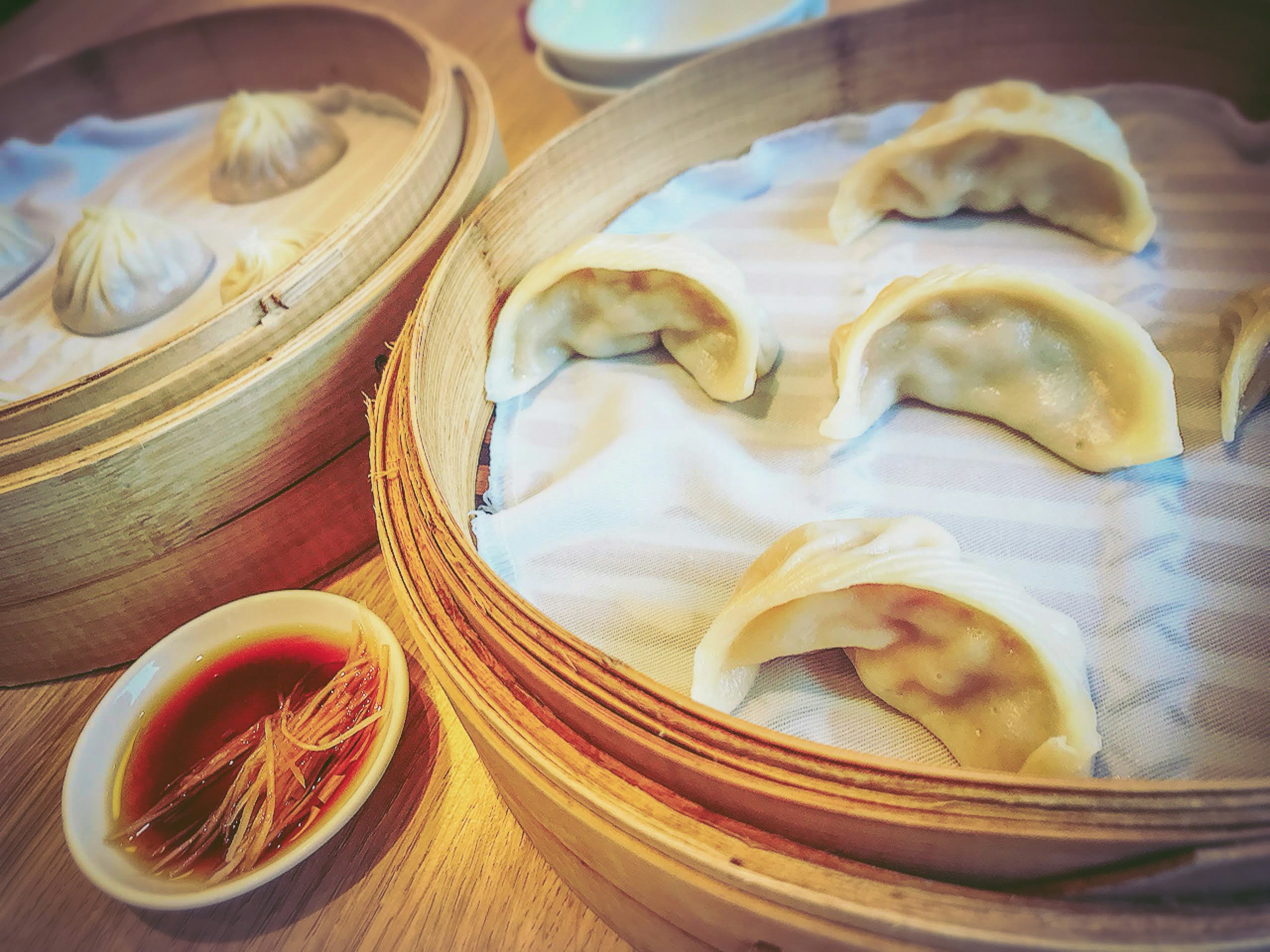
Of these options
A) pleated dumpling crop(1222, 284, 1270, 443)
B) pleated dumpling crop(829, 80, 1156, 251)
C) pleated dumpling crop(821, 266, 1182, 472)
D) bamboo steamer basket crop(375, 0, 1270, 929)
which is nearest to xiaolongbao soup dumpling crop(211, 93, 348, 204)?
bamboo steamer basket crop(375, 0, 1270, 929)

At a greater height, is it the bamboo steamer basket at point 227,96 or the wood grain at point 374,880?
the bamboo steamer basket at point 227,96

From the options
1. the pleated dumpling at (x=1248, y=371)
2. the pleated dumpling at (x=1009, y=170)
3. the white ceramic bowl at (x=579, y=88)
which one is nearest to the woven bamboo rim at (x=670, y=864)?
the pleated dumpling at (x=1248, y=371)

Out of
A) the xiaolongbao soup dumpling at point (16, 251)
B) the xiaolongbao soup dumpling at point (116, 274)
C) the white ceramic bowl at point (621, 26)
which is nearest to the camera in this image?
the xiaolongbao soup dumpling at point (116, 274)

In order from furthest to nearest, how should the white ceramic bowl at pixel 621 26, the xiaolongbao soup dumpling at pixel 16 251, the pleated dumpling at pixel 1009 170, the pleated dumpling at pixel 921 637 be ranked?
the white ceramic bowl at pixel 621 26
the xiaolongbao soup dumpling at pixel 16 251
the pleated dumpling at pixel 1009 170
the pleated dumpling at pixel 921 637

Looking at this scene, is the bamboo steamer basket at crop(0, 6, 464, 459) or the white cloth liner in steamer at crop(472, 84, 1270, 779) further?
the bamboo steamer basket at crop(0, 6, 464, 459)

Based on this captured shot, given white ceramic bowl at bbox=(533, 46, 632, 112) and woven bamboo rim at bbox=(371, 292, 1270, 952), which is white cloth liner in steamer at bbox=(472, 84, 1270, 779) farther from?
white ceramic bowl at bbox=(533, 46, 632, 112)

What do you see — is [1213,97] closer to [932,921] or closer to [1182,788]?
[1182,788]

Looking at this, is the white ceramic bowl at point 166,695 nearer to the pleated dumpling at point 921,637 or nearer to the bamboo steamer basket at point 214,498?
the bamboo steamer basket at point 214,498
